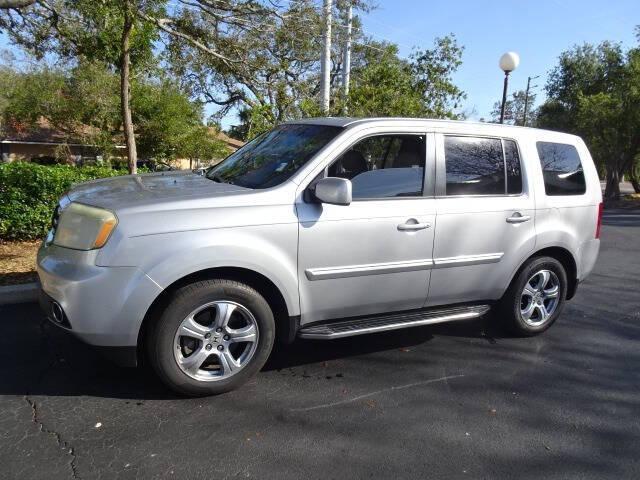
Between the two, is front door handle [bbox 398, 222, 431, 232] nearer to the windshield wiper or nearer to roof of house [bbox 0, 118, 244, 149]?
the windshield wiper

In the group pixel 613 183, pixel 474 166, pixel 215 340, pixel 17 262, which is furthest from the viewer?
pixel 613 183

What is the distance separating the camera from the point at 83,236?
129 inches

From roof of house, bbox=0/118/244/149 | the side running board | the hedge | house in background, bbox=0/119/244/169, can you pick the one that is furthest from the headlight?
roof of house, bbox=0/118/244/149

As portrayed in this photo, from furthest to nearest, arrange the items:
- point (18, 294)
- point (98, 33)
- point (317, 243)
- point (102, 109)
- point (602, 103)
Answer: point (602, 103) < point (102, 109) < point (98, 33) < point (18, 294) < point (317, 243)

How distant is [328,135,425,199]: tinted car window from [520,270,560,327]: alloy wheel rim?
1.56 meters

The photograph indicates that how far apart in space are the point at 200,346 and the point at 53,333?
5.82ft

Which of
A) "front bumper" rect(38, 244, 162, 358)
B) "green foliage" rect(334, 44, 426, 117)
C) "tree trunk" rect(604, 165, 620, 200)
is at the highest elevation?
"green foliage" rect(334, 44, 426, 117)

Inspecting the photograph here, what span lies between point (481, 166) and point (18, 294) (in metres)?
4.48

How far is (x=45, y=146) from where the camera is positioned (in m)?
28.8

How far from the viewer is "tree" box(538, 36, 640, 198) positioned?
2414cm

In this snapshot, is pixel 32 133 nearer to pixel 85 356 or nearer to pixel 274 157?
pixel 85 356

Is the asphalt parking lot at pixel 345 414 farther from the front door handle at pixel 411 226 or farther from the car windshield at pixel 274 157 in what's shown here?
the car windshield at pixel 274 157

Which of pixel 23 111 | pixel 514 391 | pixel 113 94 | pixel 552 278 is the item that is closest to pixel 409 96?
pixel 552 278

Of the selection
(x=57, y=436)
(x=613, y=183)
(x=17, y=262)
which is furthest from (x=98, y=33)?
(x=613, y=183)
